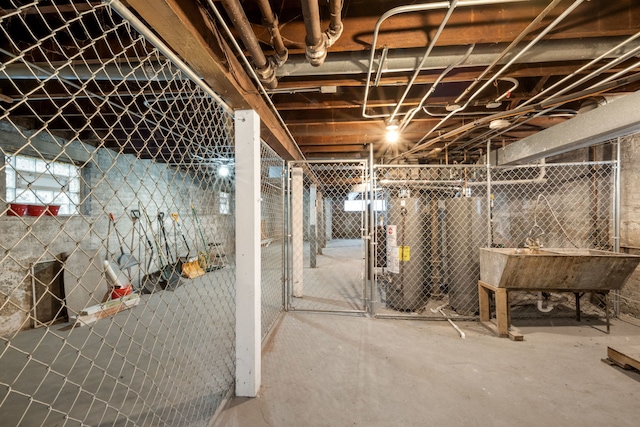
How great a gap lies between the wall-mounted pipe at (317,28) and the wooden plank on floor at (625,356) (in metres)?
3.39

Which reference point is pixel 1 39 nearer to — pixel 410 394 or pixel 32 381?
pixel 32 381

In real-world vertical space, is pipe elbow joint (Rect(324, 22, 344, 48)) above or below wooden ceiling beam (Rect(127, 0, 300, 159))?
above

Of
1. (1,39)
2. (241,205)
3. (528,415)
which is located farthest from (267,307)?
(1,39)

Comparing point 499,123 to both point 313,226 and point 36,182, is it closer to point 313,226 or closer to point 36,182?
point 313,226

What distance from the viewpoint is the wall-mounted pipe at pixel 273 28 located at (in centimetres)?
141

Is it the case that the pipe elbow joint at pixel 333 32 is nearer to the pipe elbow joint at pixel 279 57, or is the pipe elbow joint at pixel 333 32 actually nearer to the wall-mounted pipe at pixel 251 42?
the pipe elbow joint at pixel 279 57

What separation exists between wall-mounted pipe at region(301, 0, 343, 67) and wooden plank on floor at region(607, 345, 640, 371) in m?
3.39

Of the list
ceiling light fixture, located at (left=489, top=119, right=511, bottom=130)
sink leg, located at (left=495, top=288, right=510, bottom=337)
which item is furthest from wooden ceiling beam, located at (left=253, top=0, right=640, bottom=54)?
sink leg, located at (left=495, top=288, right=510, bottom=337)

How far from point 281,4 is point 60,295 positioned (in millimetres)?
4436

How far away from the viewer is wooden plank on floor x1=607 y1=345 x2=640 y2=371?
2309 millimetres

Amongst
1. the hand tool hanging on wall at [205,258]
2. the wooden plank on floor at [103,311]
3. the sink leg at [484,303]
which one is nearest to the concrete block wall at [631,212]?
the sink leg at [484,303]

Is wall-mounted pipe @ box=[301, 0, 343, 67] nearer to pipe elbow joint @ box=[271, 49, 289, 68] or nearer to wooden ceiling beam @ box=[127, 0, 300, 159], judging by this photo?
pipe elbow joint @ box=[271, 49, 289, 68]

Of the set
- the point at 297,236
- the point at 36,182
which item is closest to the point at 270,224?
the point at 297,236

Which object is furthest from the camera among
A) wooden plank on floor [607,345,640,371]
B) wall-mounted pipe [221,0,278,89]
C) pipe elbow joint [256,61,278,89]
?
wooden plank on floor [607,345,640,371]
